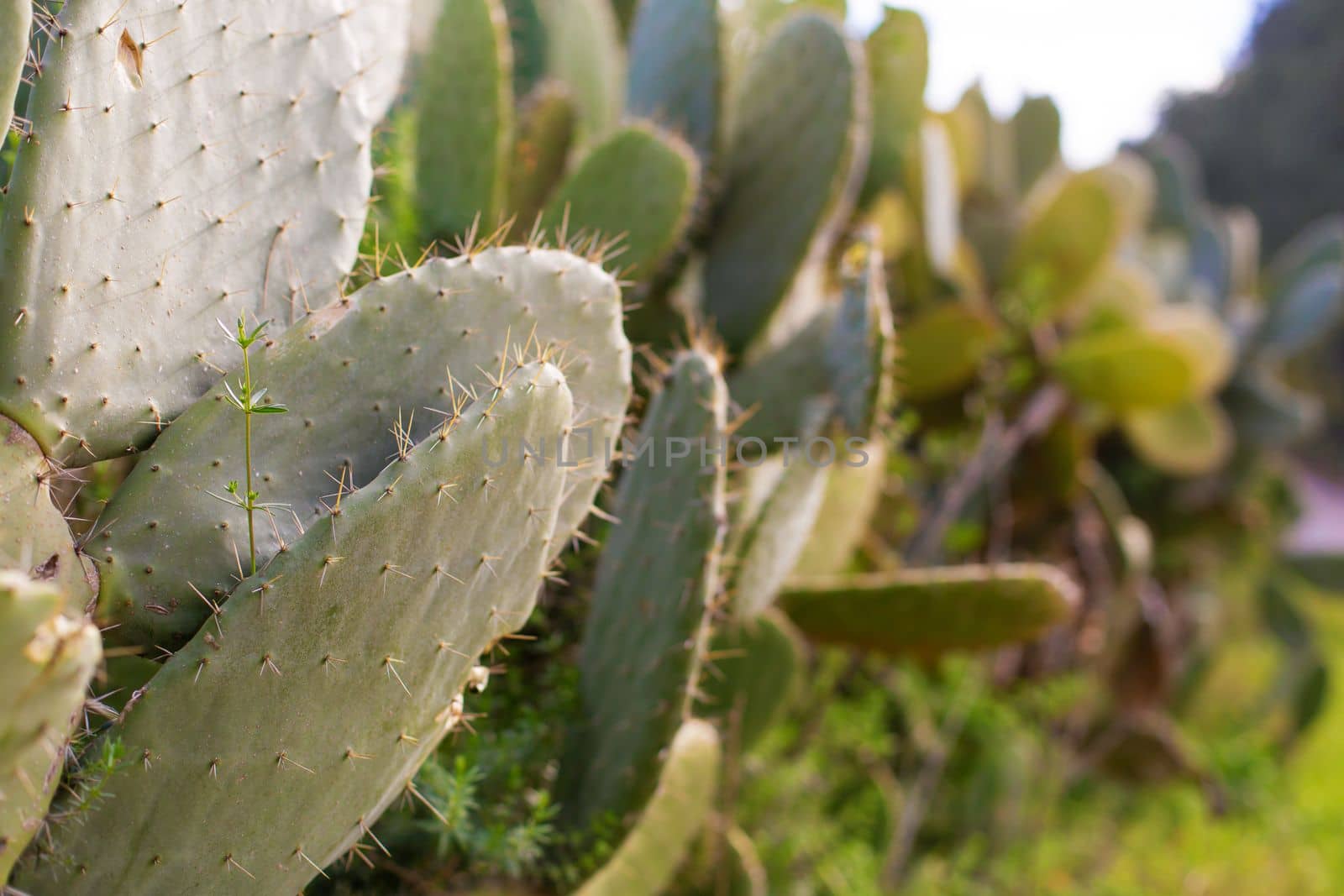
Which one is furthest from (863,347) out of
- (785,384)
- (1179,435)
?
(1179,435)

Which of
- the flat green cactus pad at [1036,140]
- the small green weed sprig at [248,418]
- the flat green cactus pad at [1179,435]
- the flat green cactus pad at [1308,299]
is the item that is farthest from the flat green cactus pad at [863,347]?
the flat green cactus pad at [1308,299]

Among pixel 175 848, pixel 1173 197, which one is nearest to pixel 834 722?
pixel 175 848

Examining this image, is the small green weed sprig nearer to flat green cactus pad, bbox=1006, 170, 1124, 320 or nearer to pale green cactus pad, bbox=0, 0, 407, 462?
pale green cactus pad, bbox=0, 0, 407, 462

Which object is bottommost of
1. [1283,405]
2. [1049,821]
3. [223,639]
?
[1049,821]

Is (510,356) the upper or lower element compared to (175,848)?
upper

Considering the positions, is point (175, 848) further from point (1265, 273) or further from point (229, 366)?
point (1265, 273)

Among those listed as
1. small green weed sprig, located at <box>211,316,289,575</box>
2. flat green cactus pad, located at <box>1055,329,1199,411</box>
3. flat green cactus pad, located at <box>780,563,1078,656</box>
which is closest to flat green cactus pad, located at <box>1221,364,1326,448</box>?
flat green cactus pad, located at <box>1055,329,1199,411</box>

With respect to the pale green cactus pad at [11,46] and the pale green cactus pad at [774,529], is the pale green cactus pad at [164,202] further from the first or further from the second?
the pale green cactus pad at [774,529]

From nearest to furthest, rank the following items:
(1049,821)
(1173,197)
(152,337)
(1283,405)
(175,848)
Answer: (175,848)
(152,337)
(1049,821)
(1283,405)
(1173,197)
